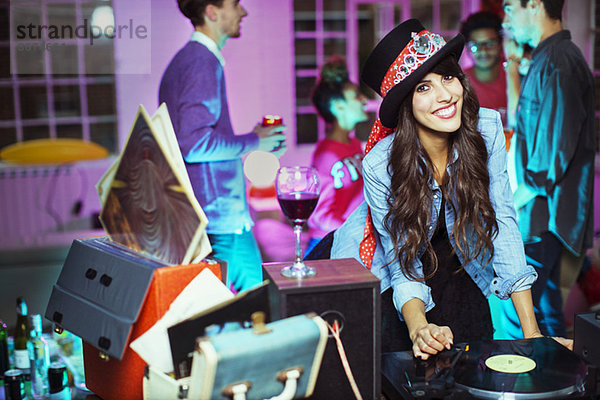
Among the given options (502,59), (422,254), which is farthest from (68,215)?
(422,254)

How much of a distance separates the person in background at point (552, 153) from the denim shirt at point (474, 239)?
1.80 metres

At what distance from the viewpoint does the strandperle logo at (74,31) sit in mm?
3379

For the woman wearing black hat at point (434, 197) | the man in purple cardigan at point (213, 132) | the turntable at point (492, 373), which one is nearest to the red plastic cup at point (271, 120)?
the man in purple cardigan at point (213, 132)

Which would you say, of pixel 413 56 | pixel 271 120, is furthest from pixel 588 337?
pixel 271 120

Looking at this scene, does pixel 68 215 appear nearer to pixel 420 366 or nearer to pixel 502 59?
pixel 502 59

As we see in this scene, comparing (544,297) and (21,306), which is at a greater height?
(21,306)

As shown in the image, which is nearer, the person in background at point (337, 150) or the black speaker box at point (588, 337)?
the black speaker box at point (588, 337)

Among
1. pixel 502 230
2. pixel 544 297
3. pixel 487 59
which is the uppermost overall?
pixel 487 59

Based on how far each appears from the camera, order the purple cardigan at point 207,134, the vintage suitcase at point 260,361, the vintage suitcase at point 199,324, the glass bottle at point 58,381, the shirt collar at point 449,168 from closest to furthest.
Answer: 1. the vintage suitcase at point 260,361
2. the vintage suitcase at point 199,324
3. the glass bottle at point 58,381
4. the shirt collar at point 449,168
5. the purple cardigan at point 207,134

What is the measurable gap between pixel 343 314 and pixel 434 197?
0.77 m

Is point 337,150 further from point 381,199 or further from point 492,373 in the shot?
point 492,373

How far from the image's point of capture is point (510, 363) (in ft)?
3.97

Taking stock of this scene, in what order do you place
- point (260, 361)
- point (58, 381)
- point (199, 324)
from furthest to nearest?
1. point (58, 381)
2. point (199, 324)
3. point (260, 361)

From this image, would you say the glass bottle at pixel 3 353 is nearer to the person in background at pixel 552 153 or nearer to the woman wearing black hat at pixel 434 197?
the woman wearing black hat at pixel 434 197
